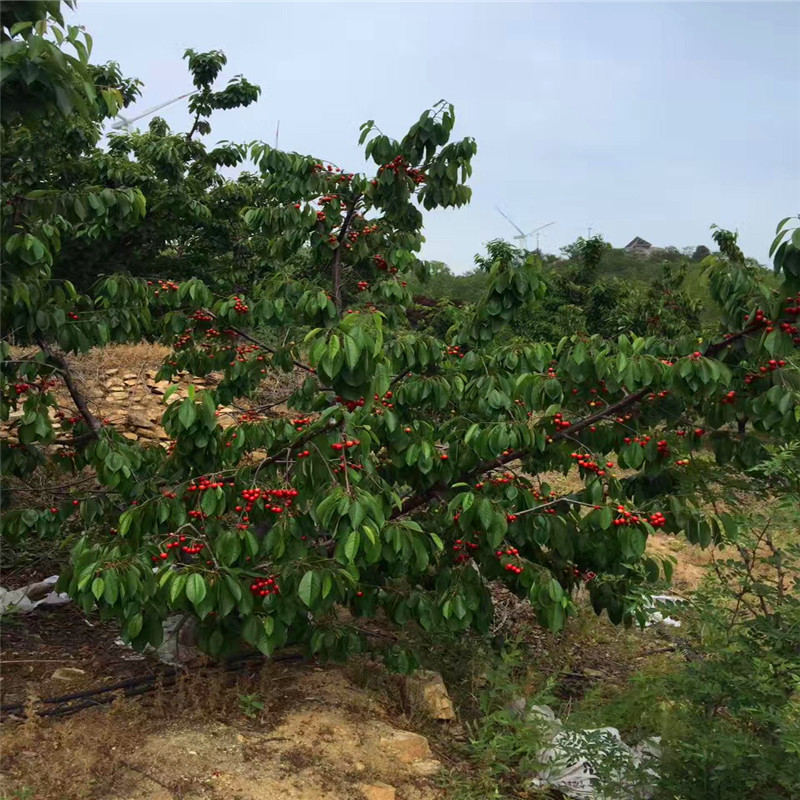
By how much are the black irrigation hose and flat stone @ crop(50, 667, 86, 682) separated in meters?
0.21

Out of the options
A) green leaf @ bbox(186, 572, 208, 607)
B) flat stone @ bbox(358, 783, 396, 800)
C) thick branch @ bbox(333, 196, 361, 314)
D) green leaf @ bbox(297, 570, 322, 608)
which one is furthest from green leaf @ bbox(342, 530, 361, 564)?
thick branch @ bbox(333, 196, 361, 314)

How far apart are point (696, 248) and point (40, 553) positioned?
87.1 feet

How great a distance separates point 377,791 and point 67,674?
1677mm

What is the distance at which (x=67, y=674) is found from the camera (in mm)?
3875

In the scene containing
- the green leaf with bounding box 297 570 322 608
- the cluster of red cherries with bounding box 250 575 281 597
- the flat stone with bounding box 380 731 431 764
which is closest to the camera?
the green leaf with bounding box 297 570 322 608

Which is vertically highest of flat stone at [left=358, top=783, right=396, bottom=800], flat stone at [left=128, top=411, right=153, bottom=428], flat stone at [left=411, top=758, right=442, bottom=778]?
flat stone at [left=128, top=411, right=153, bottom=428]

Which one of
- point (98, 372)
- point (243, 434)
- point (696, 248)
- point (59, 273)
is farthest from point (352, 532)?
point (696, 248)

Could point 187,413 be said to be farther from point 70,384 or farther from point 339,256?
point 339,256

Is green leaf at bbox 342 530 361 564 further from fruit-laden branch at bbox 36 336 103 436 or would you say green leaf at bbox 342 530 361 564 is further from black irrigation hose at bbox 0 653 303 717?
fruit-laden branch at bbox 36 336 103 436

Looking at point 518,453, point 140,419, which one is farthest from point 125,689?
point 140,419

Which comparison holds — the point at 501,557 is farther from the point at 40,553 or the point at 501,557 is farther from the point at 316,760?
the point at 40,553

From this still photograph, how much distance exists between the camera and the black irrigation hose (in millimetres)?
3502

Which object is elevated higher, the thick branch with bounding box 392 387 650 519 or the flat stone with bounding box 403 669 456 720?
the thick branch with bounding box 392 387 650 519

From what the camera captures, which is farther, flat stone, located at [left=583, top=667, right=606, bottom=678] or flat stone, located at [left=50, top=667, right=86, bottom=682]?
flat stone, located at [left=583, top=667, right=606, bottom=678]
